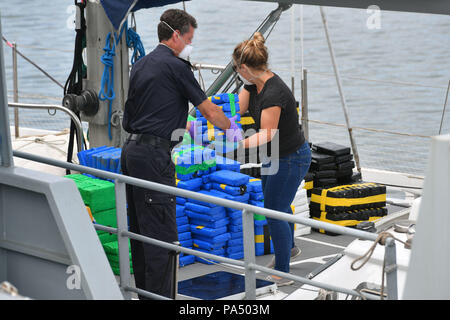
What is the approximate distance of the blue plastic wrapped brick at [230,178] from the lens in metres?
6.68

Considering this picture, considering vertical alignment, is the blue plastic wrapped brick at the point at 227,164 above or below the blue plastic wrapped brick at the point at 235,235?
above

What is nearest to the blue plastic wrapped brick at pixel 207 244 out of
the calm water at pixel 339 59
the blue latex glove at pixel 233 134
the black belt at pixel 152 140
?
the blue latex glove at pixel 233 134

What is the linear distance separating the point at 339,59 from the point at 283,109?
79.2ft

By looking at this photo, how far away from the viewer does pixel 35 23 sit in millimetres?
36906

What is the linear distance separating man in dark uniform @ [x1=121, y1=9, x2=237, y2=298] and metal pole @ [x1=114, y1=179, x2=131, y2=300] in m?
0.24

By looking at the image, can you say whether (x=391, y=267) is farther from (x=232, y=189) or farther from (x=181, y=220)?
(x=181, y=220)

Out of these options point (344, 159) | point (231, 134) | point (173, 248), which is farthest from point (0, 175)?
point (344, 159)

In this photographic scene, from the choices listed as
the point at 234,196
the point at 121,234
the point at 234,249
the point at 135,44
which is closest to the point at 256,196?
the point at 234,196

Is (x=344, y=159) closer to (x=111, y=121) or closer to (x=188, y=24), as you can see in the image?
(x=111, y=121)

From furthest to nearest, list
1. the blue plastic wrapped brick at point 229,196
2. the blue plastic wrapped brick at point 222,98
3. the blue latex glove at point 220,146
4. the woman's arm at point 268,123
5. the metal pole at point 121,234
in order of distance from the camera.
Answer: the blue plastic wrapped brick at point 222,98, the blue latex glove at point 220,146, the blue plastic wrapped brick at point 229,196, the woman's arm at point 268,123, the metal pole at point 121,234

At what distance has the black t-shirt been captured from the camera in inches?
206

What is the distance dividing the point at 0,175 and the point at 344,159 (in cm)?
497

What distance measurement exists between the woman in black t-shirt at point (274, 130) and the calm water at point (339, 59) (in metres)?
11.1

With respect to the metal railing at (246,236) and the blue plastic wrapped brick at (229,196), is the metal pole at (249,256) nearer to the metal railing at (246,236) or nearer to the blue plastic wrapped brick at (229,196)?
the metal railing at (246,236)
